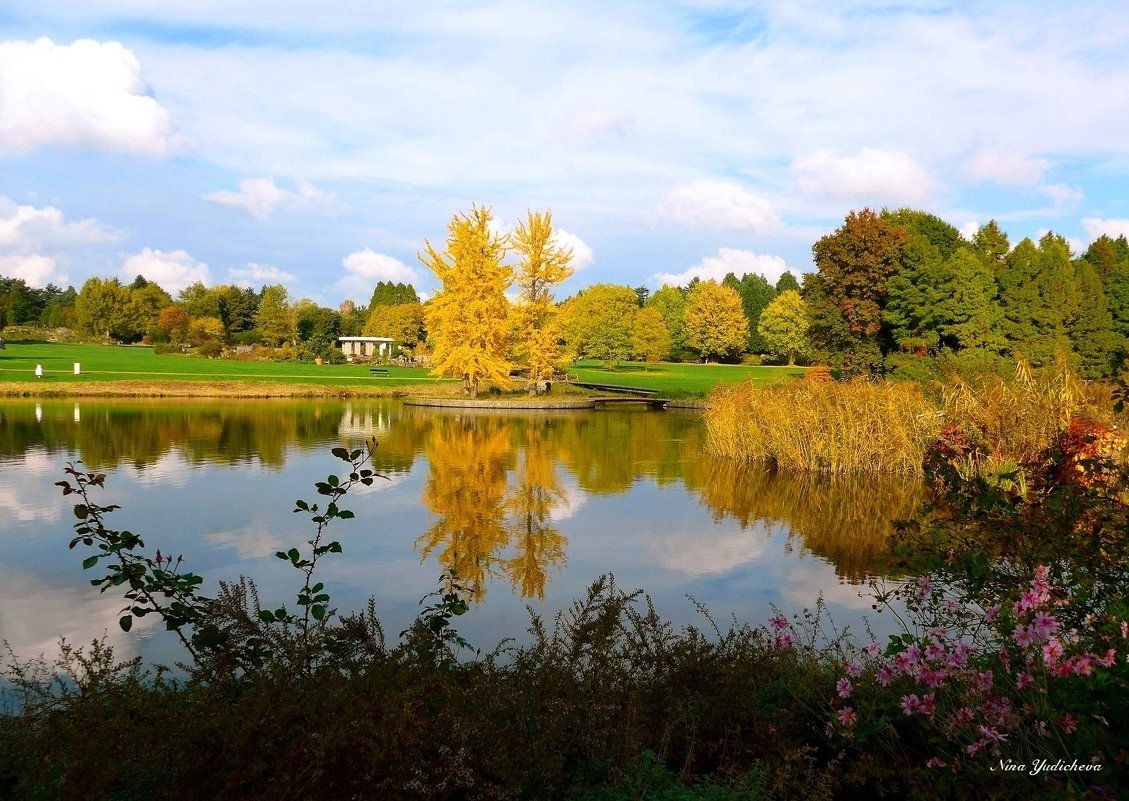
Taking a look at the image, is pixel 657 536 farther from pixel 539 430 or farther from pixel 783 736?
pixel 539 430

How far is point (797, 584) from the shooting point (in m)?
10.5

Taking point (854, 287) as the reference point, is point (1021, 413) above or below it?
below

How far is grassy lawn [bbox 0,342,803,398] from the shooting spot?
42062mm

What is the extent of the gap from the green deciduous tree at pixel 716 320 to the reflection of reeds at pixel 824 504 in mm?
68619

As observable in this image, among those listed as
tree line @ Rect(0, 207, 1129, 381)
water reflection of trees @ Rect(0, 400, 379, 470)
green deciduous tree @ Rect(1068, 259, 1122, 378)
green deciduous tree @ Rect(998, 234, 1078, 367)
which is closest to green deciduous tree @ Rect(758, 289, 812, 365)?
tree line @ Rect(0, 207, 1129, 381)

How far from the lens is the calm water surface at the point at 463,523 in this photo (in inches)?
370

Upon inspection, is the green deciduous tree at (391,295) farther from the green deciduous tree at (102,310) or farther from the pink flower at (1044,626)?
the pink flower at (1044,626)

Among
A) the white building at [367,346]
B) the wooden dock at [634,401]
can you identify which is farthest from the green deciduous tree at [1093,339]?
the white building at [367,346]

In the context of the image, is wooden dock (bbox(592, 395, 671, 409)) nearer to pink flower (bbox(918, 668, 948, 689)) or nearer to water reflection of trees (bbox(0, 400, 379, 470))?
water reflection of trees (bbox(0, 400, 379, 470))

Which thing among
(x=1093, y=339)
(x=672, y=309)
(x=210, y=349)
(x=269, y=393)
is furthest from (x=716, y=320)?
(x=269, y=393)

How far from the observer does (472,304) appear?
3953cm

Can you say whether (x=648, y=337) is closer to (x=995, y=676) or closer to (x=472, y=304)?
(x=472, y=304)

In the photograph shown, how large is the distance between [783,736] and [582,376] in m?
58.3

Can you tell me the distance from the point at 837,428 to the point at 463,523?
1033 cm
